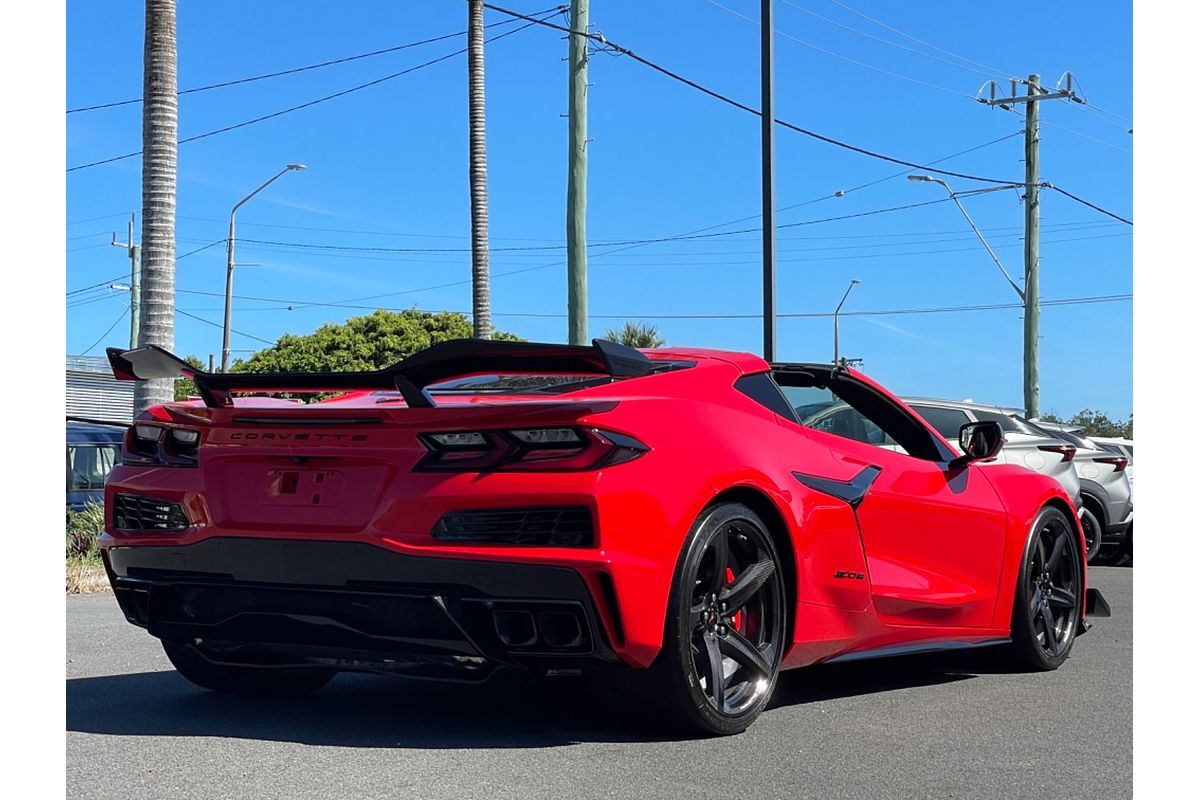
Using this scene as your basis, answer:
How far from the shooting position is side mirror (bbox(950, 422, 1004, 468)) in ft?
21.4

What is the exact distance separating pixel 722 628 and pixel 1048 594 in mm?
2751

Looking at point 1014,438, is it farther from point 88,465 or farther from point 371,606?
point 88,465

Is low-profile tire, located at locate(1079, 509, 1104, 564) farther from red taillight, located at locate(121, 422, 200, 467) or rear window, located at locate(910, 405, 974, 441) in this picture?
red taillight, located at locate(121, 422, 200, 467)

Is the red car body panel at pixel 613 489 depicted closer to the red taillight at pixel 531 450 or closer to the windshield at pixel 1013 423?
the red taillight at pixel 531 450

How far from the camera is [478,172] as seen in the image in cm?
2136

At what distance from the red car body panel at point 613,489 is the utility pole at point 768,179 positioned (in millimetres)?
12084

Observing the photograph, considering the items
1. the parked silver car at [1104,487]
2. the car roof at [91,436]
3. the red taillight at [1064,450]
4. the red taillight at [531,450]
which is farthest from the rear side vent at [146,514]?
the car roof at [91,436]

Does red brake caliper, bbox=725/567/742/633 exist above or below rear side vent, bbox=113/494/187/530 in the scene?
below

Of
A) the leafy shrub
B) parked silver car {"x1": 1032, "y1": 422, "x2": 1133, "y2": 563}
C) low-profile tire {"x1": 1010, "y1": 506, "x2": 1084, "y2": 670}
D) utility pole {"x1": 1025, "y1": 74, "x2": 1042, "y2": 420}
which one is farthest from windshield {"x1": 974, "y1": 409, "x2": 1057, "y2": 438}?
utility pole {"x1": 1025, "y1": 74, "x2": 1042, "y2": 420}

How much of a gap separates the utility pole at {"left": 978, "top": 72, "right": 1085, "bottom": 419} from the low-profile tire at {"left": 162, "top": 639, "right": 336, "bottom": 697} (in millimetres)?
27531

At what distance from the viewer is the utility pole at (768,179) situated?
18.0 meters

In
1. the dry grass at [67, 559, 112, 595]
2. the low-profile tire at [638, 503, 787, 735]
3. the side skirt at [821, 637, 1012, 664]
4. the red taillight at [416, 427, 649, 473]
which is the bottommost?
the dry grass at [67, 559, 112, 595]

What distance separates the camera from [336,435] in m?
4.77
